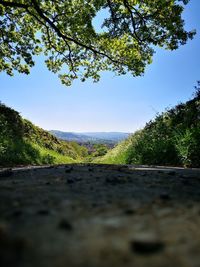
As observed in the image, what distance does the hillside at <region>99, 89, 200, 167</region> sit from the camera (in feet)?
40.6

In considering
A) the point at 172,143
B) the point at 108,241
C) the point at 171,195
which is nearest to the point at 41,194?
the point at 171,195

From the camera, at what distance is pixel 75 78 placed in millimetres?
22594

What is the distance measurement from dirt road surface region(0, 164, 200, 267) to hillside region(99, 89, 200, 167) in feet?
27.7

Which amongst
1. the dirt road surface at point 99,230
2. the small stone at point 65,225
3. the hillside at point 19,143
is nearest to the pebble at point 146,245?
the dirt road surface at point 99,230

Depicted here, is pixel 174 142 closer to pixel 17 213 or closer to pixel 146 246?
pixel 17 213

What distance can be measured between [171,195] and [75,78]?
19122 millimetres

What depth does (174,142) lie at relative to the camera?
14.1 meters

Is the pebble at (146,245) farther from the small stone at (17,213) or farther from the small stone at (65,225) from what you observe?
the small stone at (17,213)

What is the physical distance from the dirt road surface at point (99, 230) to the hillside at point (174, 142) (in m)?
8.46

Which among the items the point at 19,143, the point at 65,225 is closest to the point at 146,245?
the point at 65,225

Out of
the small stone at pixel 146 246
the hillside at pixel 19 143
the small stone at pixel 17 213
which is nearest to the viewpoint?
the small stone at pixel 146 246

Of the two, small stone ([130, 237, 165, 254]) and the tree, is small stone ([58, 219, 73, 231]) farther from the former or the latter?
the tree

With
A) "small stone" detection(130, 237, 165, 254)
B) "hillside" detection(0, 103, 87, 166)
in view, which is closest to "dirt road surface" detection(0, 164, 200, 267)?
"small stone" detection(130, 237, 165, 254)

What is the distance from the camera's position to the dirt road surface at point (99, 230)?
190 cm
